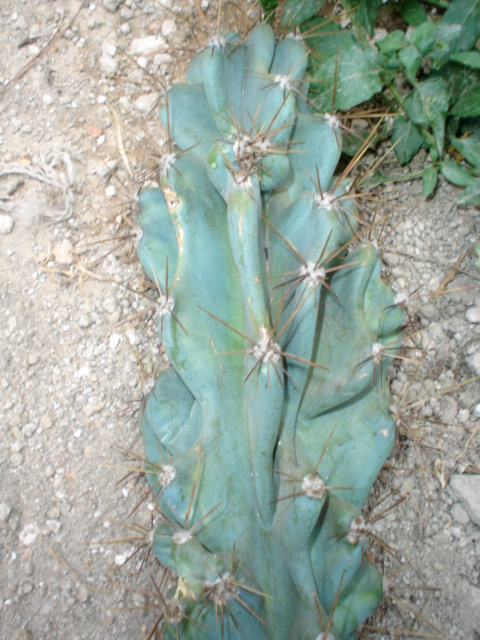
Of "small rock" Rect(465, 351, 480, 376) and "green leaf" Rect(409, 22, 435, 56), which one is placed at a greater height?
"green leaf" Rect(409, 22, 435, 56)

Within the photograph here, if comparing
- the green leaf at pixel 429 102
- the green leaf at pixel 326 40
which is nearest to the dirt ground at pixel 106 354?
the green leaf at pixel 429 102

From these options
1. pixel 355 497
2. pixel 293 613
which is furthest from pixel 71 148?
pixel 293 613

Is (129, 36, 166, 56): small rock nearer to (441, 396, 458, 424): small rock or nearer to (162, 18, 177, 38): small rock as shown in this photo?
(162, 18, 177, 38): small rock

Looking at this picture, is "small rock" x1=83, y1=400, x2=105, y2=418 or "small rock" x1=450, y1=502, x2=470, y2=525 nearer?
"small rock" x1=450, y1=502, x2=470, y2=525

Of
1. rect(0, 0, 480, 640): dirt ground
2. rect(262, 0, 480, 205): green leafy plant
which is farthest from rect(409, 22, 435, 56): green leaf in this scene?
rect(0, 0, 480, 640): dirt ground

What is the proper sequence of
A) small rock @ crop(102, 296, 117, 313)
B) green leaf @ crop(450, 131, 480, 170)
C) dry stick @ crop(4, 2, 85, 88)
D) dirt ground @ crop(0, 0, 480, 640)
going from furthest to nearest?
dry stick @ crop(4, 2, 85, 88), small rock @ crop(102, 296, 117, 313), green leaf @ crop(450, 131, 480, 170), dirt ground @ crop(0, 0, 480, 640)

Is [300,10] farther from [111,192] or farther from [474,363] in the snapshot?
[474,363]

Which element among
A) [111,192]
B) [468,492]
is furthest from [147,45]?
[468,492]

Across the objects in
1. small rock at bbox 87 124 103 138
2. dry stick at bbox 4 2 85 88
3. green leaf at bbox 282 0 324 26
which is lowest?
small rock at bbox 87 124 103 138
